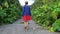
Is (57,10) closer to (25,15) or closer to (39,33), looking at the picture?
(25,15)

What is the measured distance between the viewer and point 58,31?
12.8 m

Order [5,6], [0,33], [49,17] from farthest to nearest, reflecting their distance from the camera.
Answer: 1. [5,6]
2. [49,17]
3. [0,33]

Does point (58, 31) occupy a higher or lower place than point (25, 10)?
lower

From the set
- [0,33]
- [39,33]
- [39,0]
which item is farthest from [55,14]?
[39,0]

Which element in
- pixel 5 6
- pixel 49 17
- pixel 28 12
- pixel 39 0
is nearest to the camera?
pixel 28 12

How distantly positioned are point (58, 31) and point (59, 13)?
2093mm

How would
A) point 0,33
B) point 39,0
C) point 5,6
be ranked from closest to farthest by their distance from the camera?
point 0,33 < point 5,6 < point 39,0

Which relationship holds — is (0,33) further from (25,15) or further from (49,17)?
(49,17)

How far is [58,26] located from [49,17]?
299cm

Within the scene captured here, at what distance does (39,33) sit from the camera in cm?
1228

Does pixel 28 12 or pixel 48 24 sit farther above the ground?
pixel 28 12

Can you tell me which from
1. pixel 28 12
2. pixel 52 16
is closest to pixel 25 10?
pixel 28 12

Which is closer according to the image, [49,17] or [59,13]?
[59,13]

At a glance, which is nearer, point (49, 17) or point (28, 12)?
point (28, 12)
